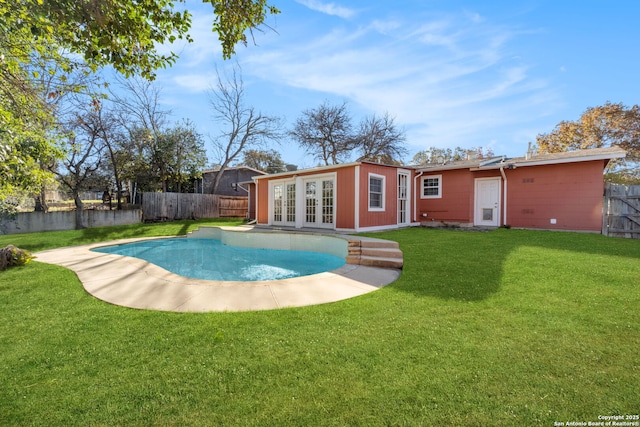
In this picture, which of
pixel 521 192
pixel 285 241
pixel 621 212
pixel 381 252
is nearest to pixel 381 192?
pixel 285 241

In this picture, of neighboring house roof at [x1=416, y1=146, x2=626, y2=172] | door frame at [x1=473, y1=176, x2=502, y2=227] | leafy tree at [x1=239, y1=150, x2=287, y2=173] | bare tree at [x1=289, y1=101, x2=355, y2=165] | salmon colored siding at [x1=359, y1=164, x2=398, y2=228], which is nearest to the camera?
neighboring house roof at [x1=416, y1=146, x2=626, y2=172]

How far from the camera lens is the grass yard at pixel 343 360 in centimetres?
163

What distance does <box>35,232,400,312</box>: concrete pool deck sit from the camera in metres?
3.37

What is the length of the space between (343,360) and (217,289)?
7.92 feet

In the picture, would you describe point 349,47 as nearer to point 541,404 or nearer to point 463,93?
point 463,93

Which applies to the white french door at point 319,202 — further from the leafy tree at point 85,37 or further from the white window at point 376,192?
the leafy tree at point 85,37

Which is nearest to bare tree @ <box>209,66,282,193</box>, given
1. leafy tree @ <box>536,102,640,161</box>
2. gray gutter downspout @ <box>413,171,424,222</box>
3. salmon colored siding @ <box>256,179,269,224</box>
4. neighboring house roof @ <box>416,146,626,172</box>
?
salmon colored siding @ <box>256,179,269,224</box>

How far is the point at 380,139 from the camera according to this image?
826 inches

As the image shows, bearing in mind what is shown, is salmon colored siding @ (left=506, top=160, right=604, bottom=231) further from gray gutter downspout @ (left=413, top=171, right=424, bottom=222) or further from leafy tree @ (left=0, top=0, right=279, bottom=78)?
leafy tree @ (left=0, top=0, right=279, bottom=78)

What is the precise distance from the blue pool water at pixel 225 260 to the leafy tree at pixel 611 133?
21.7m

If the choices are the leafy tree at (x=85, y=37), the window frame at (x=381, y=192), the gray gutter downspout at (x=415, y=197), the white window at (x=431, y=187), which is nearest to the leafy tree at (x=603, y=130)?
the white window at (x=431, y=187)

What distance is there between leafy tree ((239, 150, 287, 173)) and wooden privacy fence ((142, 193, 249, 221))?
38.2 ft

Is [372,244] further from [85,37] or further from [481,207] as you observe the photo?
[481,207]

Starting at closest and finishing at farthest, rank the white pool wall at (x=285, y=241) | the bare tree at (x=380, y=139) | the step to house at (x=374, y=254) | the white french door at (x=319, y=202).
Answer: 1. the step to house at (x=374, y=254)
2. the white pool wall at (x=285, y=241)
3. the white french door at (x=319, y=202)
4. the bare tree at (x=380, y=139)
